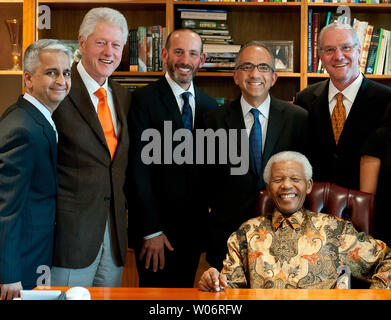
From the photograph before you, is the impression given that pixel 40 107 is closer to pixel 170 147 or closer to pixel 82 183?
pixel 82 183

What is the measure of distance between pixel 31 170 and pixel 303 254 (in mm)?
1158

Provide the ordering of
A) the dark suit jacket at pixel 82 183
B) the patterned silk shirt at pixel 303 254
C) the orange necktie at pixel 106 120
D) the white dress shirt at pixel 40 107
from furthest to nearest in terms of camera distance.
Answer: the orange necktie at pixel 106 120 < the dark suit jacket at pixel 82 183 < the white dress shirt at pixel 40 107 < the patterned silk shirt at pixel 303 254

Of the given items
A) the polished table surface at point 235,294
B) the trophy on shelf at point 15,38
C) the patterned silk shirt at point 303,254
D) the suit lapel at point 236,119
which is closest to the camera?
the polished table surface at point 235,294

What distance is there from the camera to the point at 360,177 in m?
2.51

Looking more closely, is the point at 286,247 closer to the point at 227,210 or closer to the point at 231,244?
the point at 231,244

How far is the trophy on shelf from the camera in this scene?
12.1 feet

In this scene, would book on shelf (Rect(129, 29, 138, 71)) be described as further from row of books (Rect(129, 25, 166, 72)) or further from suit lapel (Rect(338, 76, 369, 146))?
suit lapel (Rect(338, 76, 369, 146))

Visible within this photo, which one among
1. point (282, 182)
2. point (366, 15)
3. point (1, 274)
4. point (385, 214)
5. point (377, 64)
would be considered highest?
point (366, 15)

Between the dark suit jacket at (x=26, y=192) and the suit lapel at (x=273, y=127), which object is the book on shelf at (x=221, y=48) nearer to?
the suit lapel at (x=273, y=127)

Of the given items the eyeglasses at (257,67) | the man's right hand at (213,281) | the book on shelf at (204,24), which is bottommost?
the man's right hand at (213,281)

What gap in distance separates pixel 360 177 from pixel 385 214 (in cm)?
22

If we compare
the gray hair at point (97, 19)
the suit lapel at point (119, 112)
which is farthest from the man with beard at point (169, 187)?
the gray hair at point (97, 19)

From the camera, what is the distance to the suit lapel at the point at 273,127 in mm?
2533
